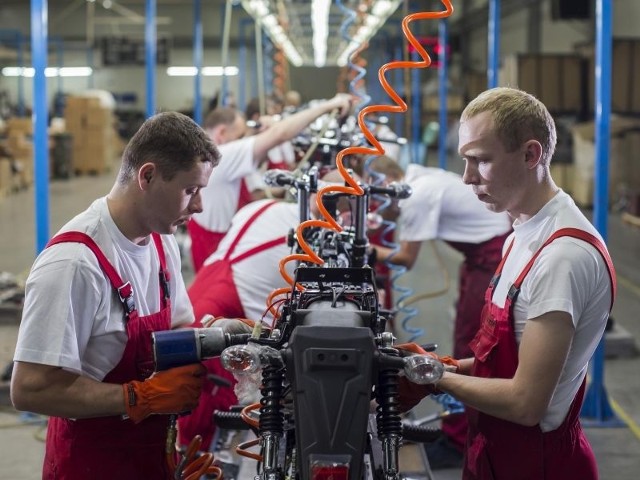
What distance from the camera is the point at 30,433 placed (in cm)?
527

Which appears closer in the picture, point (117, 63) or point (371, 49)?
point (371, 49)

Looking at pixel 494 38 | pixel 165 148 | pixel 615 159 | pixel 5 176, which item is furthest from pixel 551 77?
pixel 165 148

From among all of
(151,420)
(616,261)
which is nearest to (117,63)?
(616,261)

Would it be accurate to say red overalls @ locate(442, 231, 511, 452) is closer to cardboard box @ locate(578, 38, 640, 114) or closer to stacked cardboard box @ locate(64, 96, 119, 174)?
cardboard box @ locate(578, 38, 640, 114)

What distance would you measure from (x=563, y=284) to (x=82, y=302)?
3.65ft

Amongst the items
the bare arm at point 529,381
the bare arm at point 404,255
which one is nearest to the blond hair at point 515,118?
the bare arm at point 529,381

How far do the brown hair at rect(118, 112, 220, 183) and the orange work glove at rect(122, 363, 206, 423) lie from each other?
1.62 feet

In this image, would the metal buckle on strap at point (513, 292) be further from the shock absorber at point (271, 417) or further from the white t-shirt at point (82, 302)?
the white t-shirt at point (82, 302)

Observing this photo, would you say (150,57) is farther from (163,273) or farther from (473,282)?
(163,273)

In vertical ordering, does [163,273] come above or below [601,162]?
below

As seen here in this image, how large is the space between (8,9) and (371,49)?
1535 centimetres

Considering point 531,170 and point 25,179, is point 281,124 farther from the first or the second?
point 25,179

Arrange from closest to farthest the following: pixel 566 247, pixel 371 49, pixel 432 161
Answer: pixel 566 247, pixel 371 49, pixel 432 161

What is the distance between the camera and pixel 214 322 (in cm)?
242
